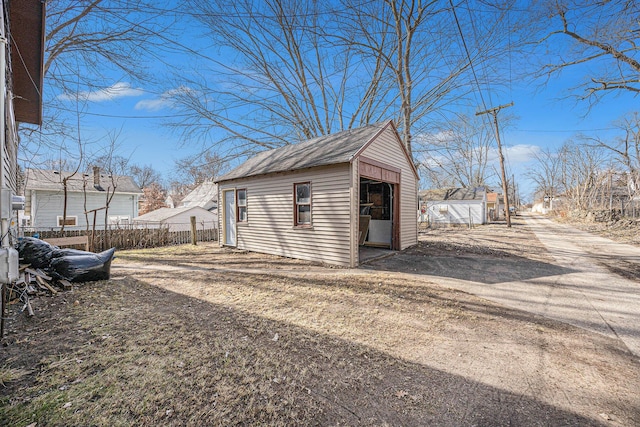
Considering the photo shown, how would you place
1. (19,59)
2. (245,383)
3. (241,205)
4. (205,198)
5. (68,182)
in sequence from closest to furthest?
(245,383) < (19,59) < (241,205) < (68,182) < (205,198)

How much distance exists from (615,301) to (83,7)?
46.2 ft

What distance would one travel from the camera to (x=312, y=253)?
8.18 metres

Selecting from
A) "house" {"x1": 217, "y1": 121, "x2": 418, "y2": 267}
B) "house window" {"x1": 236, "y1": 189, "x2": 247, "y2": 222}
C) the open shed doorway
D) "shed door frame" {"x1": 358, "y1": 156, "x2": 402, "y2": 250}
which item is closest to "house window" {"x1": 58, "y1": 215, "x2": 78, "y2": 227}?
"house" {"x1": 217, "y1": 121, "x2": 418, "y2": 267}

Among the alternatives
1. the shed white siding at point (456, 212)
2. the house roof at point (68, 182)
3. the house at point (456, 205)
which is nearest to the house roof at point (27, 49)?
the house roof at point (68, 182)

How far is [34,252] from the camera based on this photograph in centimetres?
509

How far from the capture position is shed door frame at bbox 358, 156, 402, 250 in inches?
302

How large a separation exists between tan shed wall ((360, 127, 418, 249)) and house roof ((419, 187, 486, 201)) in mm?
18999

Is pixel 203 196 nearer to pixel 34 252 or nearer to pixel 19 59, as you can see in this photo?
pixel 34 252

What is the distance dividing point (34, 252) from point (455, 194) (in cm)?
3003

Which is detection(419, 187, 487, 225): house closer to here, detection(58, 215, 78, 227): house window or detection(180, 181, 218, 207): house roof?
detection(180, 181, 218, 207): house roof

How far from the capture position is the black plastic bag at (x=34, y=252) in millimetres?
5004

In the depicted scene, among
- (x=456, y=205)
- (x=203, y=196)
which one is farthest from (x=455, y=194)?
(x=203, y=196)

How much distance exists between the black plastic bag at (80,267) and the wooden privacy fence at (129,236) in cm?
508

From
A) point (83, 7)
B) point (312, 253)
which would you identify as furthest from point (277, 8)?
point (312, 253)
